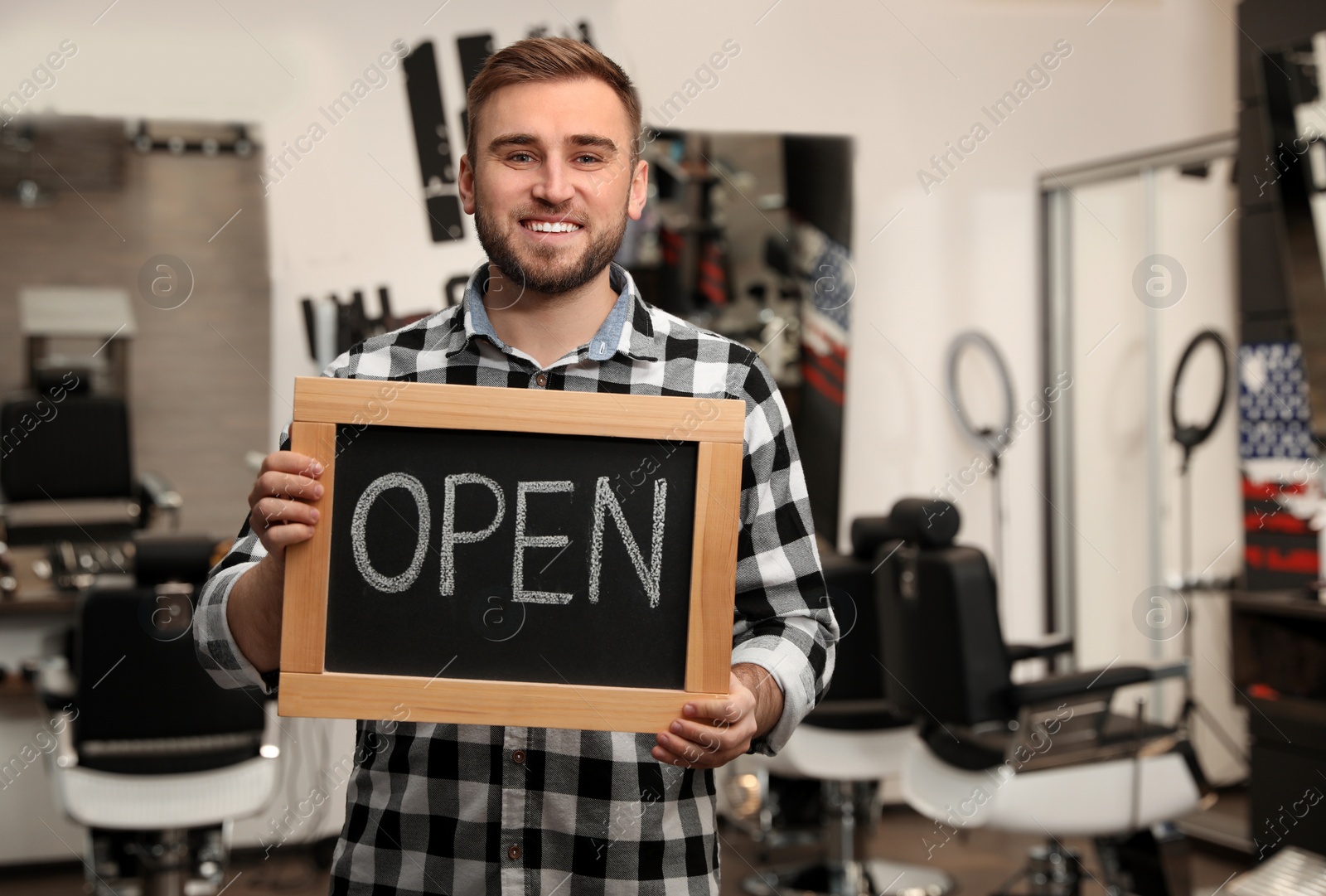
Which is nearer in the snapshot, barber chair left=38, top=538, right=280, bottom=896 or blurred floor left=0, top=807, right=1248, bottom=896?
barber chair left=38, top=538, right=280, bottom=896

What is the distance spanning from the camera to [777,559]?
4.65 ft

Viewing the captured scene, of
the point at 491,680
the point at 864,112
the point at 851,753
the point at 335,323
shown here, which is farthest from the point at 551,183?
the point at 864,112

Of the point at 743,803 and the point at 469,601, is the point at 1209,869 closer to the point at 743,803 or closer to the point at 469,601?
the point at 743,803

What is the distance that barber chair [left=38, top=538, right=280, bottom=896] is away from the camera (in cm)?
281

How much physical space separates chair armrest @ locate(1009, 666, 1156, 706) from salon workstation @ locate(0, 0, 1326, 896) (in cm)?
2

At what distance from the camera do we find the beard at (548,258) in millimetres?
1369

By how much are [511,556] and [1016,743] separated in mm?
2060

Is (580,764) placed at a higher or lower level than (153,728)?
higher

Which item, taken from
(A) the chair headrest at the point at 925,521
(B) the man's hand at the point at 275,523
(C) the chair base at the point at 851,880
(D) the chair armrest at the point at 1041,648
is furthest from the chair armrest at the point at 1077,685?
(B) the man's hand at the point at 275,523

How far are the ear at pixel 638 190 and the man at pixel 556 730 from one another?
21 mm

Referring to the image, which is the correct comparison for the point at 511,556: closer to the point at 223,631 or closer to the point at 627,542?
the point at 627,542

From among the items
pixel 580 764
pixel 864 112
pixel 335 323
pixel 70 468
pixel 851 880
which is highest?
pixel 864 112

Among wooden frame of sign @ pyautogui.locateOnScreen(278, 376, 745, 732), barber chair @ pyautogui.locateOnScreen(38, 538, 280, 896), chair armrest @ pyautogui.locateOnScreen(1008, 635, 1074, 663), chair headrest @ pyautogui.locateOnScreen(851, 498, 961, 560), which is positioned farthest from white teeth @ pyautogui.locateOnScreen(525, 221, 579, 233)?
chair armrest @ pyautogui.locateOnScreen(1008, 635, 1074, 663)

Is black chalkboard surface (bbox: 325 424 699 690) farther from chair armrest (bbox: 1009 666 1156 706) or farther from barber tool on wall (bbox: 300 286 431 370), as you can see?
barber tool on wall (bbox: 300 286 431 370)
